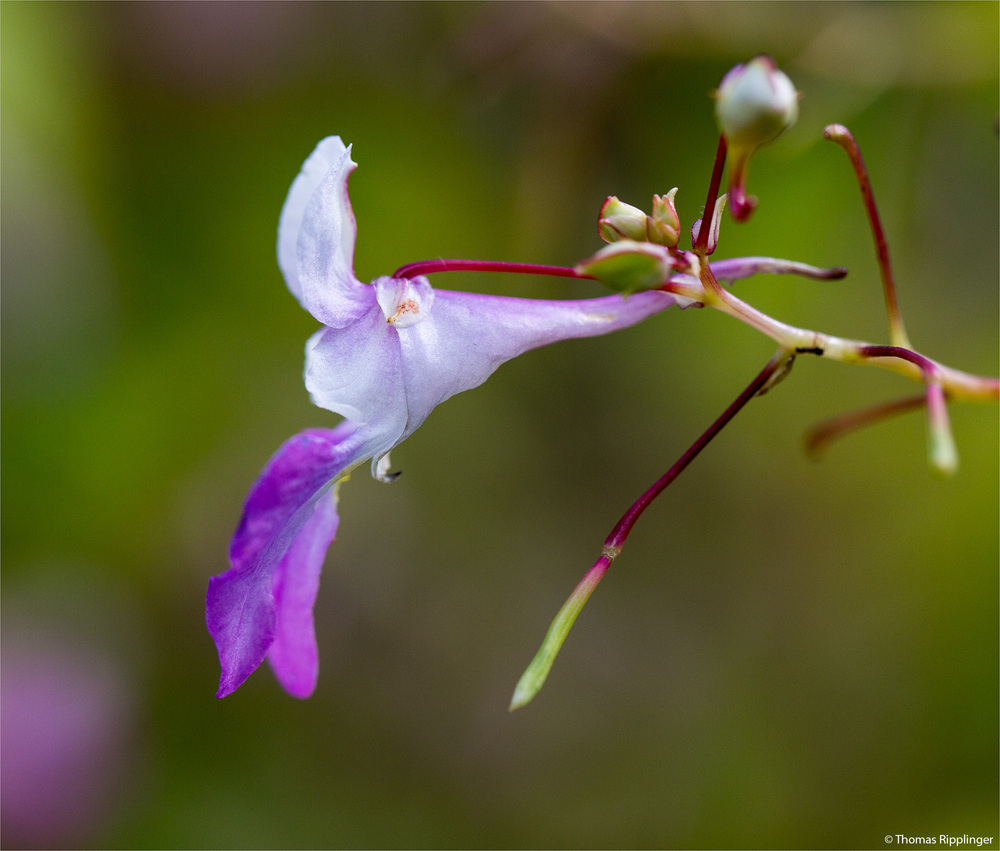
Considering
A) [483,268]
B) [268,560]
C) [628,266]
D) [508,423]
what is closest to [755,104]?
[628,266]

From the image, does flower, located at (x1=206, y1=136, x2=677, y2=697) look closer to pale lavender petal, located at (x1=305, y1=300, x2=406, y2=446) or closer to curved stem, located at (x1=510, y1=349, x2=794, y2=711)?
pale lavender petal, located at (x1=305, y1=300, x2=406, y2=446)

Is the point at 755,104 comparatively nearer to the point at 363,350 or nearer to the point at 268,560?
the point at 363,350

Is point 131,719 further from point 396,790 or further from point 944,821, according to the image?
point 944,821

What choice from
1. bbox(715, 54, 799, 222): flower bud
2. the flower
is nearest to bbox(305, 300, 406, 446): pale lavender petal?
the flower

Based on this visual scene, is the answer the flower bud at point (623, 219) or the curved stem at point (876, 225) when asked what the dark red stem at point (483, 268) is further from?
the curved stem at point (876, 225)

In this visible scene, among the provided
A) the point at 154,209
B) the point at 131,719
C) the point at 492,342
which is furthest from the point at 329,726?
the point at 492,342

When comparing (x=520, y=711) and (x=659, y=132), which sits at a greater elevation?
(x=659, y=132)
